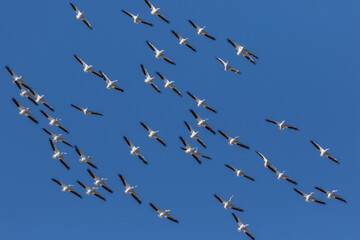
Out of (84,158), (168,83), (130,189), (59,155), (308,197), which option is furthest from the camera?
(308,197)

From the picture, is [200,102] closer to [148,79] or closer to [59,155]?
[148,79]

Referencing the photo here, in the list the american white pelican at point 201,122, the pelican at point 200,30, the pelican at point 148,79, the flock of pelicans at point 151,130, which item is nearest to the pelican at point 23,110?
the flock of pelicans at point 151,130

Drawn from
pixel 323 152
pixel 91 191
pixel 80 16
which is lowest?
pixel 91 191

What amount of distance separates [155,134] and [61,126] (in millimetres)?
8204

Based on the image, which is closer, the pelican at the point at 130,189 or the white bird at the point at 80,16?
the pelican at the point at 130,189

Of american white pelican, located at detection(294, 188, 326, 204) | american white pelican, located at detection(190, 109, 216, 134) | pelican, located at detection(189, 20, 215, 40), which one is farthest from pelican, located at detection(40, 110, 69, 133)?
american white pelican, located at detection(294, 188, 326, 204)

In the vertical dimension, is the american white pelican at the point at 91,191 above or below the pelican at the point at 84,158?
below

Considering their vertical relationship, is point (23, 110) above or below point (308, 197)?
below

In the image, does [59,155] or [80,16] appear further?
[59,155]

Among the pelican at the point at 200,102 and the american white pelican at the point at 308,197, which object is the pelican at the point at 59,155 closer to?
the pelican at the point at 200,102

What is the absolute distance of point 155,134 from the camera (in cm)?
7169

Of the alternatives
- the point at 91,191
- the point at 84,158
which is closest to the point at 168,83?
the point at 84,158

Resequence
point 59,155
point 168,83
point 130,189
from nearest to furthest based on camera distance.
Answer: point 130,189 → point 168,83 → point 59,155

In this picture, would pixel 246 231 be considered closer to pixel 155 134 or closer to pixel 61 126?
pixel 155 134
